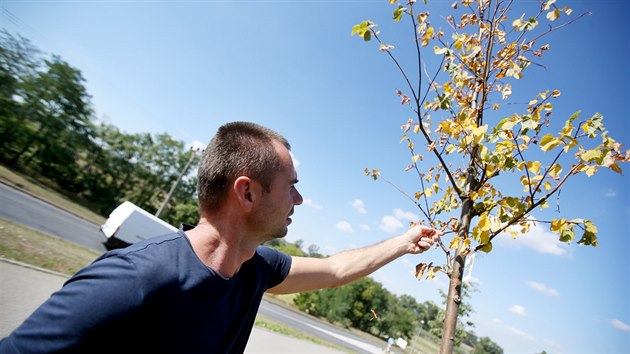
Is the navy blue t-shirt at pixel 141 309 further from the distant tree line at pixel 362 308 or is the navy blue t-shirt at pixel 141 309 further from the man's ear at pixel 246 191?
the distant tree line at pixel 362 308

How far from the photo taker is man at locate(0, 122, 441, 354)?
972 mm

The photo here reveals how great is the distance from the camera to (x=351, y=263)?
2.62m

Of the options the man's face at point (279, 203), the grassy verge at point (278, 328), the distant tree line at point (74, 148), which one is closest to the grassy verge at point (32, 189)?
the distant tree line at point (74, 148)

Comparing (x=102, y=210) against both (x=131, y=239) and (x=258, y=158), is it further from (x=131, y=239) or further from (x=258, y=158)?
(x=258, y=158)

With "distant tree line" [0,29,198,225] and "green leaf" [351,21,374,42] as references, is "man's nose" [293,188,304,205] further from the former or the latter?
"distant tree line" [0,29,198,225]

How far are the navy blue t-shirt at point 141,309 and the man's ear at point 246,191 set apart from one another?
13.5 inches

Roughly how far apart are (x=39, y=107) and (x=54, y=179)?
1040cm

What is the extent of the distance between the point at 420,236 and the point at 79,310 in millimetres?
2206

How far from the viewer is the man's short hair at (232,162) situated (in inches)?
65.7

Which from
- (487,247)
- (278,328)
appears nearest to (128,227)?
(278,328)

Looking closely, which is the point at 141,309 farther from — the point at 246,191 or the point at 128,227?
the point at 128,227

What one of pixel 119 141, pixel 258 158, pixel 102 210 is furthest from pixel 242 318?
pixel 119 141

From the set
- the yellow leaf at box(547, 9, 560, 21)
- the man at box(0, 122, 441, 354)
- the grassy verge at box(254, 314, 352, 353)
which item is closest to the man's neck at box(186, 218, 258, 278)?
the man at box(0, 122, 441, 354)

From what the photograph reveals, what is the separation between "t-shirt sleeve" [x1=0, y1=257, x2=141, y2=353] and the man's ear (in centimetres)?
64
